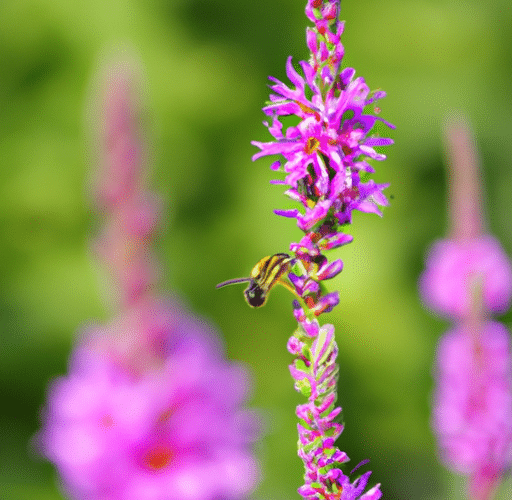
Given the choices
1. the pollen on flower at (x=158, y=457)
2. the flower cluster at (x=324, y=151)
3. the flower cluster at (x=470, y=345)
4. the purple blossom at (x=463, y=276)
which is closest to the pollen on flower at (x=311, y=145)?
the flower cluster at (x=324, y=151)

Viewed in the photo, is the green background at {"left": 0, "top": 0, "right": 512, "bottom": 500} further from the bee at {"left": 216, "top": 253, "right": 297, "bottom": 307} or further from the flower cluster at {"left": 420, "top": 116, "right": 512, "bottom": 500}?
the bee at {"left": 216, "top": 253, "right": 297, "bottom": 307}

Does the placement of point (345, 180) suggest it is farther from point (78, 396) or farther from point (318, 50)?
point (78, 396)

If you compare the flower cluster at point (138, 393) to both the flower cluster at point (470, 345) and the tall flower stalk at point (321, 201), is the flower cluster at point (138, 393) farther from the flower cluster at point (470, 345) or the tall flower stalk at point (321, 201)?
the tall flower stalk at point (321, 201)

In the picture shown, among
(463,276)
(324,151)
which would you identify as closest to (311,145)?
(324,151)

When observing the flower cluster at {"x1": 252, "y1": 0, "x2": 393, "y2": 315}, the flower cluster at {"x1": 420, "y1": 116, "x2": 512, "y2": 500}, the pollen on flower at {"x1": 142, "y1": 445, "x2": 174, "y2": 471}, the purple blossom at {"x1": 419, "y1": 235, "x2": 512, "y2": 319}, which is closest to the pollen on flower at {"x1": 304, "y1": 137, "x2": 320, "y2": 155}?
the flower cluster at {"x1": 252, "y1": 0, "x2": 393, "y2": 315}

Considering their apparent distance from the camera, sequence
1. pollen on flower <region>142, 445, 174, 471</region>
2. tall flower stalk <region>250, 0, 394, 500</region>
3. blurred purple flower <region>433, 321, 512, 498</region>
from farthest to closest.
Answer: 1. pollen on flower <region>142, 445, 174, 471</region>
2. blurred purple flower <region>433, 321, 512, 498</region>
3. tall flower stalk <region>250, 0, 394, 500</region>

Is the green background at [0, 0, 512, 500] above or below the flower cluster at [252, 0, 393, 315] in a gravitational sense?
above

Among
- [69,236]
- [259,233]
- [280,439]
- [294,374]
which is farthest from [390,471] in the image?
[294,374]
